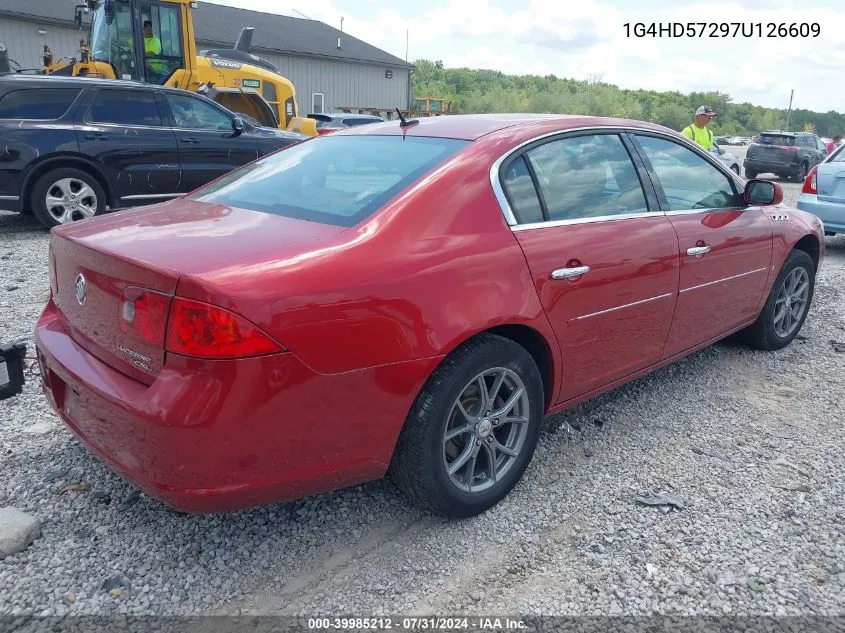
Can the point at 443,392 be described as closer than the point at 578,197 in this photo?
Yes

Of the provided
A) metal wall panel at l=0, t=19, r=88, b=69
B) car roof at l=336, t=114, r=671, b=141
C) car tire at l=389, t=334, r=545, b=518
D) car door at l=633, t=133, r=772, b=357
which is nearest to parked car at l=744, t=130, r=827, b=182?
car door at l=633, t=133, r=772, b=357

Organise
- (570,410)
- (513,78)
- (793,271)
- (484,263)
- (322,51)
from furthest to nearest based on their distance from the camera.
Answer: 1. (513,78)
2. (322,51)
3. (793,271)
4. (570,410)
5. (484,263)

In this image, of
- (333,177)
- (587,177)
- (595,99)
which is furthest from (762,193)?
(595,99)

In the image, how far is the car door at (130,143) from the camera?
Answer: 7.81m

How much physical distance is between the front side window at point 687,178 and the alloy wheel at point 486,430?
1493mm

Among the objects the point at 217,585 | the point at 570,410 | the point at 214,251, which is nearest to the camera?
the point at 214,251

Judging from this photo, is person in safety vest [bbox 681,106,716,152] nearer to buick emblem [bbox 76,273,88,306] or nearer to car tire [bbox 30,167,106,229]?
car tire [bbox 30,167,106,229]

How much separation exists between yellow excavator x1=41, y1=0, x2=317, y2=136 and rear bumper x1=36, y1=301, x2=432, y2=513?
10.3m

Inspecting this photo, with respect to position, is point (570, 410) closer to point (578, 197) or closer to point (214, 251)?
point (578, 197)

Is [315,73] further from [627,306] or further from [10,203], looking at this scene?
[627,306]

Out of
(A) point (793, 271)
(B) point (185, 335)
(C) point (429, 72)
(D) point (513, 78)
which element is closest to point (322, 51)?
(A) point (793, 271)

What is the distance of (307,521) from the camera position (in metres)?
2.75

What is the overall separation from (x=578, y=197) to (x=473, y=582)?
173cm

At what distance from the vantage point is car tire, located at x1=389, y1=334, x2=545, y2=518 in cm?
248
